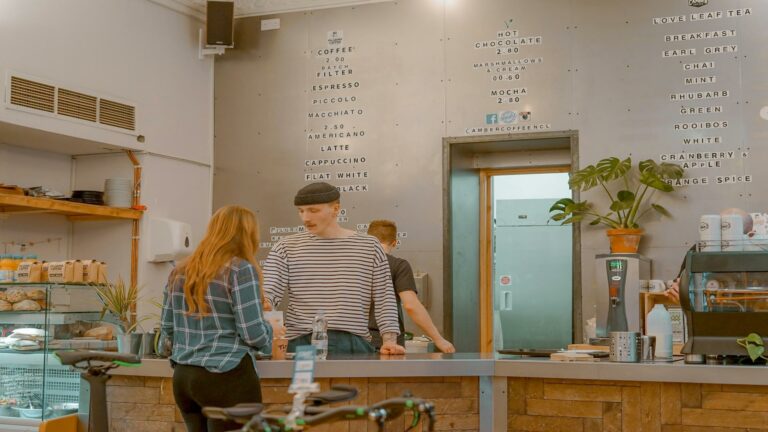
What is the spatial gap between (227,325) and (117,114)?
405cm

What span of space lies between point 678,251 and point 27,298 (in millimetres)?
4049

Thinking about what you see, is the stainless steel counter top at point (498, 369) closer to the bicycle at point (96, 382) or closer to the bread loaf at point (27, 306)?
the bicycle at point (96, 382)

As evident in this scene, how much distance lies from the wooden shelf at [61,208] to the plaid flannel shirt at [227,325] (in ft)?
10.7

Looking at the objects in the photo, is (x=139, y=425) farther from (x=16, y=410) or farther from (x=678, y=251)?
(x=678, y=251)

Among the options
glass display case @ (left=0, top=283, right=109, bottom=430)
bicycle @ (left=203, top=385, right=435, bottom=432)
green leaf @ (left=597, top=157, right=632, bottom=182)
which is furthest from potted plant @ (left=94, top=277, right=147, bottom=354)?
green leaf @ (left=597, top=157, right=632, bottom=182)

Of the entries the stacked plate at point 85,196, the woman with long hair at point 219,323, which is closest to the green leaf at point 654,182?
the woman with long hair at point 219,323

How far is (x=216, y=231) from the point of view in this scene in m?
2.91

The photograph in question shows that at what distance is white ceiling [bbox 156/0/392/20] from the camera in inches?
278

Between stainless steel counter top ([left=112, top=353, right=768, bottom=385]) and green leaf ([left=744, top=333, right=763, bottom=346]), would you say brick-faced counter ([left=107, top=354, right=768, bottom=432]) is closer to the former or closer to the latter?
stainless steel counter top ([left=112, top=353, right=768, bottom=385])

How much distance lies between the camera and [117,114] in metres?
6.50

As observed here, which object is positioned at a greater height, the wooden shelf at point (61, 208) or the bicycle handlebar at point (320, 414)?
the wooden shelf at point (61, 208)

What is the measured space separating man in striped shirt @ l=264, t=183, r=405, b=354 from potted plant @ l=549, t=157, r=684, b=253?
251cm

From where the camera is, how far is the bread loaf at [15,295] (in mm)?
4066

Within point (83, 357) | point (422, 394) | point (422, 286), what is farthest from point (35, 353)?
point (422, 286)
